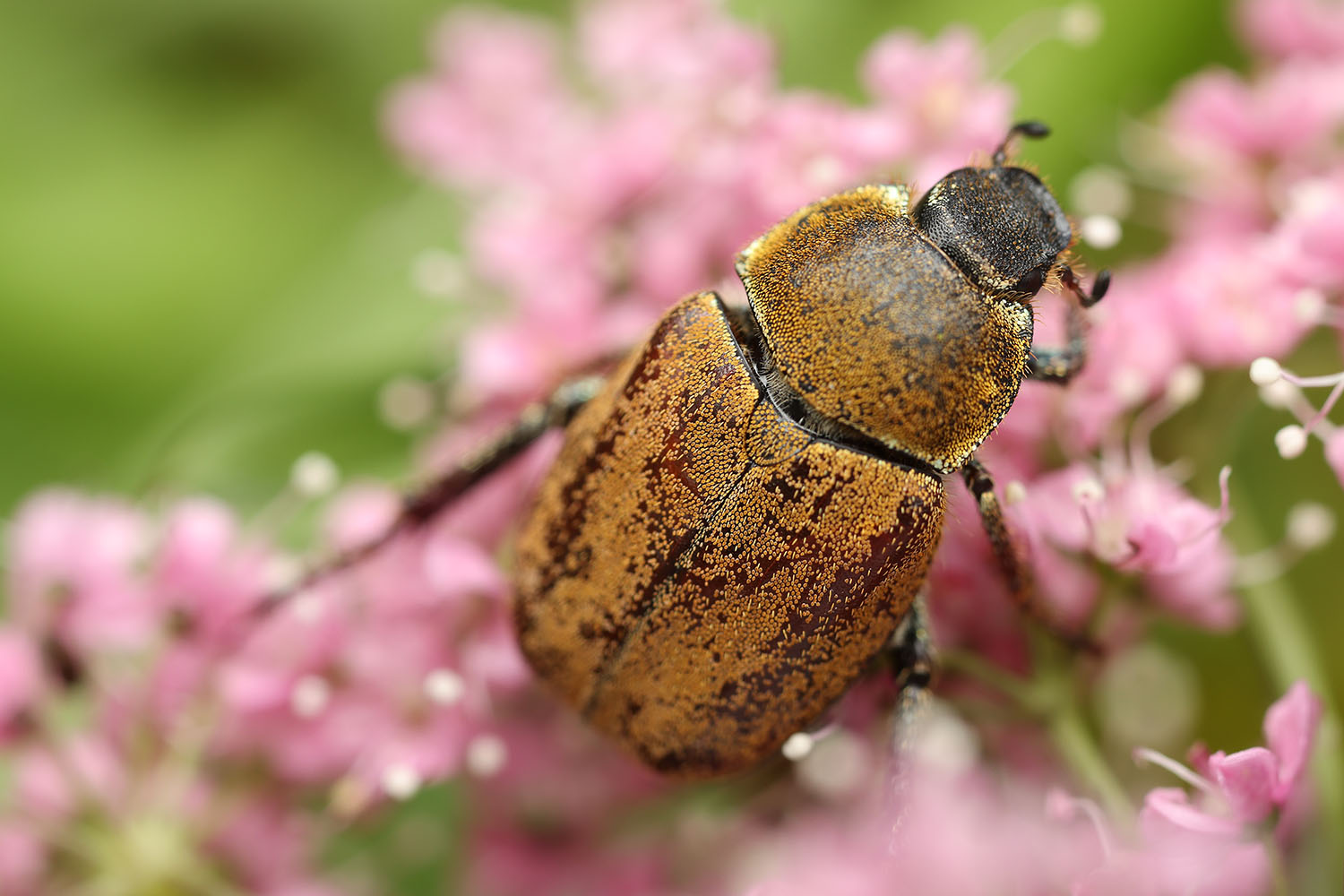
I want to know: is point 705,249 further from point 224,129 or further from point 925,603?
point 224,129

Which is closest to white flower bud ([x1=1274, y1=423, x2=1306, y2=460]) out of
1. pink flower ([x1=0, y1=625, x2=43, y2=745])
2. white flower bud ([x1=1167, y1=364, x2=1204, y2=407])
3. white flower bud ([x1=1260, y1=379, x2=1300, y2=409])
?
white flower bud ([x1=1260, y1=379, x2=1300, y2=409])

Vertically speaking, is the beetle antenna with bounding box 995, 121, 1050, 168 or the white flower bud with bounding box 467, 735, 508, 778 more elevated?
the beetle antenna with bounding box 995, 121, 1050, 168

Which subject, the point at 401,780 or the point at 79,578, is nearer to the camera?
the point at 401,780

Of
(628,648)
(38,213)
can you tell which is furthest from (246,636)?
(38,213)

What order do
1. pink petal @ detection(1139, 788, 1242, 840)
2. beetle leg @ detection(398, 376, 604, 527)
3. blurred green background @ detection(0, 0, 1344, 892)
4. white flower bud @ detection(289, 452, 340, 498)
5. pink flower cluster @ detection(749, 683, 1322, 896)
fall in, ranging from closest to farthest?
pink flower cluster @ detection(749, 683, 1322, 896)
pink petal @ detection(1139, 788, 1242, 840)
beetle leg @ detection(398, 376, 604, 527)
white flower bud @ detection(289, 452, 340, 498)
blurred green background @ detection(0, 0, 1344, 892)

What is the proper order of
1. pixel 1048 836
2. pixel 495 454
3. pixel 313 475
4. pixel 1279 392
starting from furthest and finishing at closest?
1. pixel 313 475
2. pixel 495 454
3. pixel 1279 392
4. pixel 1048 836

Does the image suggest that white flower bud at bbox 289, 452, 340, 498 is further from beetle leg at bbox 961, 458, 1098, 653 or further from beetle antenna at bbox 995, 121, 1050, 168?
beetle antenna at bbox 995, 121, 1050, 168

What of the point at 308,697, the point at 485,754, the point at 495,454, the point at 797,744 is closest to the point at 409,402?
the point at 495,454

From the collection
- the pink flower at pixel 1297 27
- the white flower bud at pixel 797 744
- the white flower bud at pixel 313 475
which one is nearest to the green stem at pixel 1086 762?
the white flower bud at pixel 797 744

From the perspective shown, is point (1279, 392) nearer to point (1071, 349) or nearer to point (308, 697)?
point (1071, 349)
